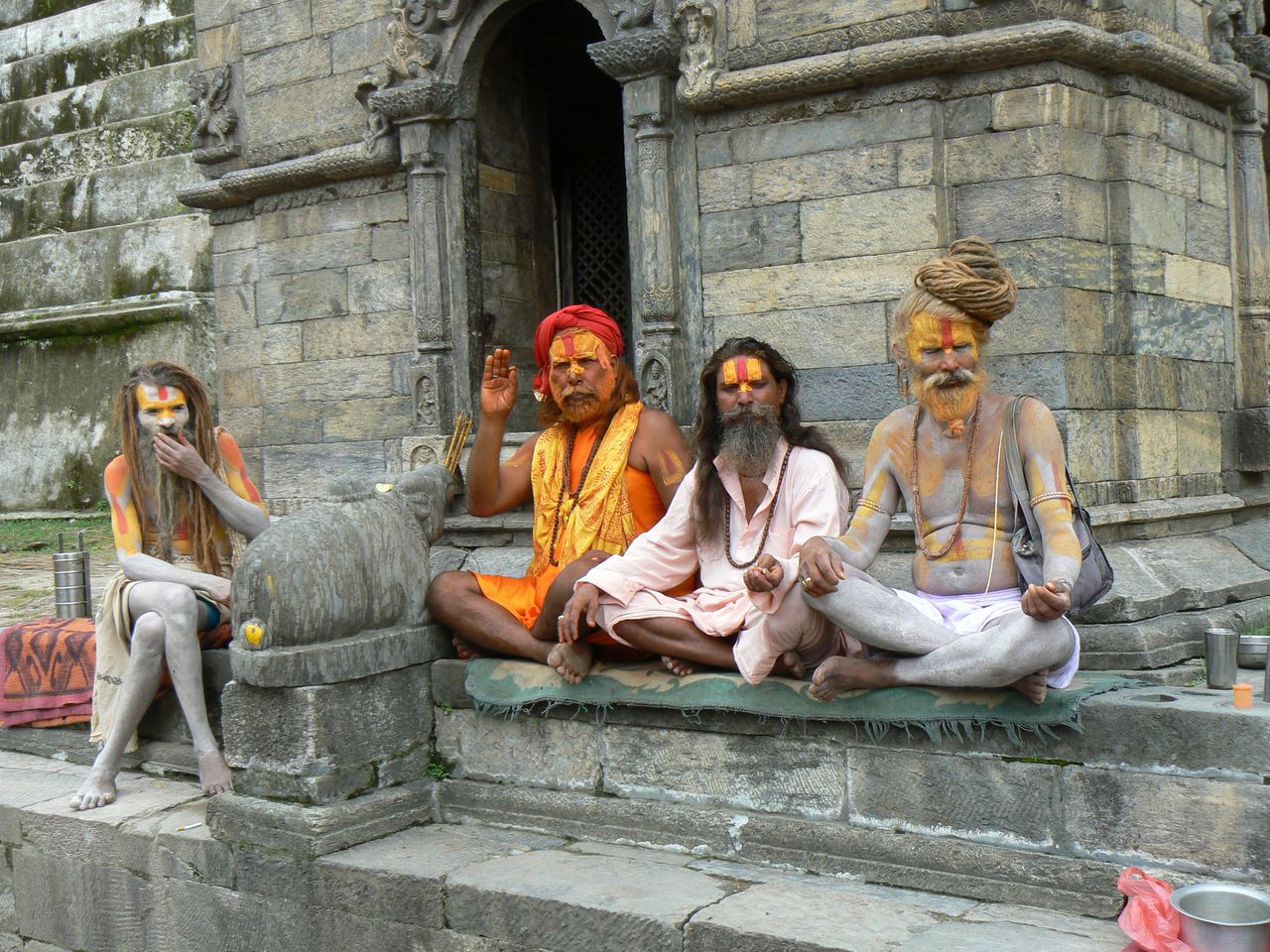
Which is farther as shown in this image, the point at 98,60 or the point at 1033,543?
the point at 98,60

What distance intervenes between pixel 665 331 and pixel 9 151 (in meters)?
11.4

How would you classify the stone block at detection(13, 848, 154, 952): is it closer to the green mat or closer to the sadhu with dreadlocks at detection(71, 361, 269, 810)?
the sadhu with dreadlocks at detection(71, 361, 269, 810)

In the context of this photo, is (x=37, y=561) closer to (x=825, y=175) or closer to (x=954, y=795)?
(x=825, y=175)

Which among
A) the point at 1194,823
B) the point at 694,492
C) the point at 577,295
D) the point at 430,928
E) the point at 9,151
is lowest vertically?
the point at 430,928

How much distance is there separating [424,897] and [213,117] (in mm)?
5925

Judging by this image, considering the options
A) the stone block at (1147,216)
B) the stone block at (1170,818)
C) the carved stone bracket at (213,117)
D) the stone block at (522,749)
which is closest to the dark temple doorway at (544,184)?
the carved stone bracket at (213,117)

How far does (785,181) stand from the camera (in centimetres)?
625

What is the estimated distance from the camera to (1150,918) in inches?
130

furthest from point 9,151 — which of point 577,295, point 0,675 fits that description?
point 0,675

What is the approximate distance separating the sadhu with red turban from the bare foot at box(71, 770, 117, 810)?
1535 millimetres

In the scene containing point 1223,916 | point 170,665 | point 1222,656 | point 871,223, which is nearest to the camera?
point 1223,916

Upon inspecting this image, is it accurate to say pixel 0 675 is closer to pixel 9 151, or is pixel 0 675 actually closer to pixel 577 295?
pixel 577 295

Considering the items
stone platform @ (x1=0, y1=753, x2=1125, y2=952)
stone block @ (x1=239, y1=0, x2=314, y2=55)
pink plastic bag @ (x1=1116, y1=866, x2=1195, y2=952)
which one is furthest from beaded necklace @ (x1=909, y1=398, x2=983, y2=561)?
stone block @ (x1=239, y1=0, x2=314, y2=55)

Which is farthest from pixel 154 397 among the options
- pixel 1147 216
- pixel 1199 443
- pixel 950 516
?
pixel 1199 443
